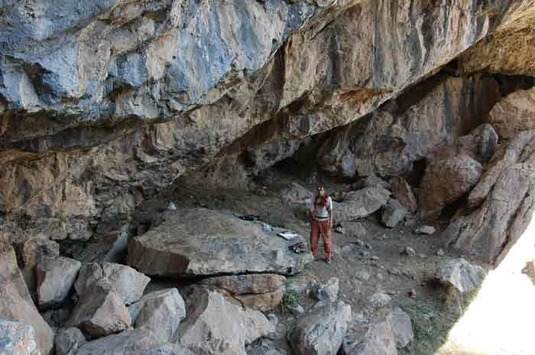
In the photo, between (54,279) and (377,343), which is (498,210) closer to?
(377,343)

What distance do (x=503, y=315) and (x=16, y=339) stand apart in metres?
8.61

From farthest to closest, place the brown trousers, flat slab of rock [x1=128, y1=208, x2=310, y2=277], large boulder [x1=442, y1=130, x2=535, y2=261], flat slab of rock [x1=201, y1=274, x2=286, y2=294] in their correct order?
large boulder [x1=442, y1=130, x2=535, y2=261] → the brown trousers → flat slab of rock [x1=128, y1=208, x2=310, y2=277] → flat slab of rock [x1=201, y1=274, x2=286, y2=294]

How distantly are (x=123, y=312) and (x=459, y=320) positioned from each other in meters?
6.02

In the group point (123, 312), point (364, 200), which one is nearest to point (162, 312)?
point (123, 312)

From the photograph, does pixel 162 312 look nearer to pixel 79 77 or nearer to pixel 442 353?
pixel 79 77

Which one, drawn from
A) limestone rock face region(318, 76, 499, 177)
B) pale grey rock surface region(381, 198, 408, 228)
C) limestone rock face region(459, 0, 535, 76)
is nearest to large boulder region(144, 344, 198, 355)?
pale grey rock surface region(381, 198, 408, 228)

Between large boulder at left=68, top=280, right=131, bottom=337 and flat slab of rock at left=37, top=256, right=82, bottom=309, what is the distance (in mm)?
469

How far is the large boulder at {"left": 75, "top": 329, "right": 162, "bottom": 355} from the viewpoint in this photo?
7242mm

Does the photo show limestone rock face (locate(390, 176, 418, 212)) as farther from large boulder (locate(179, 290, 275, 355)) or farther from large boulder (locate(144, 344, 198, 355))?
large boulder (locate(144, 344, 198, 355))

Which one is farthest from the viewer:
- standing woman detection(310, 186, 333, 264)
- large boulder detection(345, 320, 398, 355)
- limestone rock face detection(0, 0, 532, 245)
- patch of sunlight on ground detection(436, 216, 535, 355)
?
standing woman detection(310, 186, 333, 264)

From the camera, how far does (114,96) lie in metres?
6.42

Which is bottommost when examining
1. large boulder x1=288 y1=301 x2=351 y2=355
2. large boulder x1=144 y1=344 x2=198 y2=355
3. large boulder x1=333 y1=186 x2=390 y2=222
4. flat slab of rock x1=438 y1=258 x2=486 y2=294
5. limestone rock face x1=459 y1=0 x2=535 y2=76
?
large boulder x1=144 y1=344 x2=198 y2=355

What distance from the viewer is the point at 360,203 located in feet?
46.3

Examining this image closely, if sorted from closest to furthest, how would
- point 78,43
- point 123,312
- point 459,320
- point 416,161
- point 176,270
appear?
1. point 78,43
2. point 123,312
3. point 176,270
4. point 459,320
5. point 416,161
